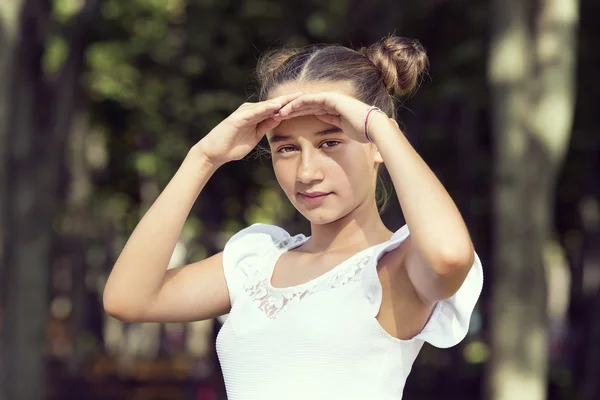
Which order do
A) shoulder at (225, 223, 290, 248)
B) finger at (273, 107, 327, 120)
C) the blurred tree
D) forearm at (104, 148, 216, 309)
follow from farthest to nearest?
the blurred tree < shoulder at (225, 223, 290, 248) < forearm at (104, 148, 216, 309) < finger at (273, 107, 327, 120)

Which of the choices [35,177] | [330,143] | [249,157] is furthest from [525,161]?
[330,143]

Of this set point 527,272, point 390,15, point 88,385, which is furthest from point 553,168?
point 88,385

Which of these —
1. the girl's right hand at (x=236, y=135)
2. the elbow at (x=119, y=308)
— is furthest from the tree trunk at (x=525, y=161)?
the elbow at (x=119, y=308)

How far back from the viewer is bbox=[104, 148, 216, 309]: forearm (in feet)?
9.85

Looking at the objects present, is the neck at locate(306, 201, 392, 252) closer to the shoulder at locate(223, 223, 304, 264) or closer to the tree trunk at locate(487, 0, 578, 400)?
the shoulder at locate(223, 223, 304, 264)

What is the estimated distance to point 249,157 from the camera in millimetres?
3381

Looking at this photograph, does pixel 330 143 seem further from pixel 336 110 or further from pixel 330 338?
pixel 330 338

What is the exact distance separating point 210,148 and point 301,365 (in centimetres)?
64

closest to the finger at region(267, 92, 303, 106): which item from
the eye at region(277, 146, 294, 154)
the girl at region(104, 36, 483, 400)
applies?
the girl at region(104, 36, 483, 400)

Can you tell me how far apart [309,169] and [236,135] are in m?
0.31

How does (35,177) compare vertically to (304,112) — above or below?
above

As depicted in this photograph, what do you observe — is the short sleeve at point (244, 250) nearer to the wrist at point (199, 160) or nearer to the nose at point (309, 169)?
the wrist at point (199, 160)

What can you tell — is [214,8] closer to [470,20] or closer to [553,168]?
[470,20]

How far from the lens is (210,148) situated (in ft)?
9.87
